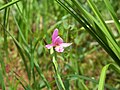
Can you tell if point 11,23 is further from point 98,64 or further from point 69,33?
point 69,33

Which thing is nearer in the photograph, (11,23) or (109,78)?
(109,78)

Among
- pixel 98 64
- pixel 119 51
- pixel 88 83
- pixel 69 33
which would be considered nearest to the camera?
pixel 119 51

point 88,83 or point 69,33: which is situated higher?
point 69,33

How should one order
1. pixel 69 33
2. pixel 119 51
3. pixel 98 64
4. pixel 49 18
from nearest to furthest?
pixel 119 51 → pixel 69 33 → pixel 98 64 → pixel 49 18

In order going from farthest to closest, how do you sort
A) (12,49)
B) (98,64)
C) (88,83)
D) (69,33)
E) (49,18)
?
(49,18) → (12,49) → (98,64) → (88,83) → (69,33)

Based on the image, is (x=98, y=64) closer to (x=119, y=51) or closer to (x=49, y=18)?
(x=49, y=18)

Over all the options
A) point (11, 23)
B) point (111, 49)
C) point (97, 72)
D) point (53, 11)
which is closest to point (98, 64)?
point (97, 72)

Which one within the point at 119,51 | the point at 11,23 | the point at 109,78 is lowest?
the point at 109,78

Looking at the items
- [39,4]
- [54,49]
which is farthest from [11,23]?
[54,49]

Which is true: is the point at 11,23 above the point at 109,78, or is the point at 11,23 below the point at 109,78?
above
